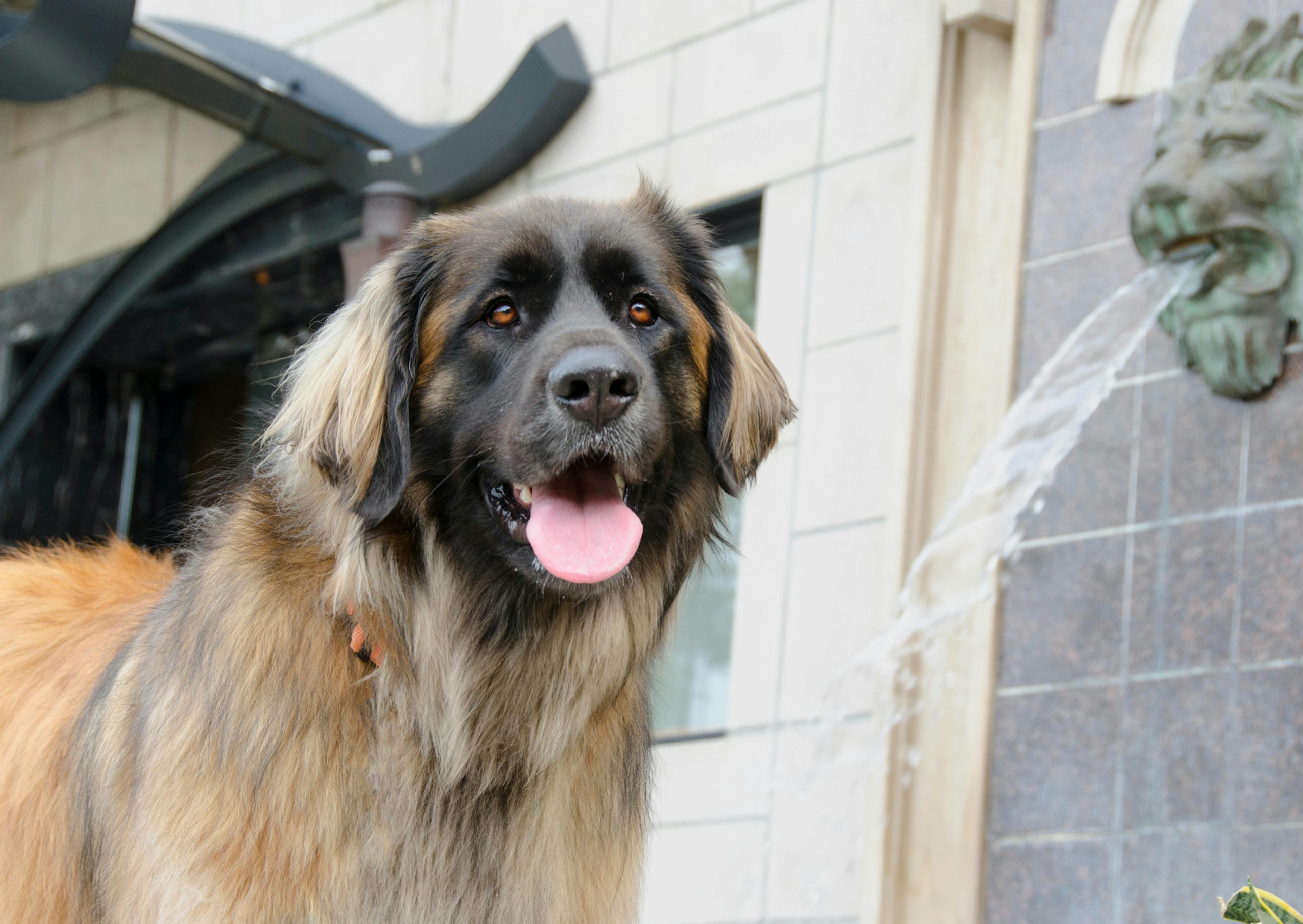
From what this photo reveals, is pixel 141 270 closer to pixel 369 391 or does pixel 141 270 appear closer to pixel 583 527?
pixel 369 391

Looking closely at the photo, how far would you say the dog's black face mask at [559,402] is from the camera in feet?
12.3

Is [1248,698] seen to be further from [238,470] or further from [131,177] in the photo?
[131,177]

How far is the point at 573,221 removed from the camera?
407 cm

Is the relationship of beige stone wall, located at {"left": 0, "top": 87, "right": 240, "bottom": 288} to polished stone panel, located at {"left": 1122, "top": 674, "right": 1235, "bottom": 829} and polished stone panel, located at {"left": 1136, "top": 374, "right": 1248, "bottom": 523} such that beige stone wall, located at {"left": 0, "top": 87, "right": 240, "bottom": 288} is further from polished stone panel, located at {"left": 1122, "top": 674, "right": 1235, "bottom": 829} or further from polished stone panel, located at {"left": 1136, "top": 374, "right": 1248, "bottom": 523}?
polished stone panel, located at {"left": 1122, "top": 674, "right": 1235, "bottom": 829}

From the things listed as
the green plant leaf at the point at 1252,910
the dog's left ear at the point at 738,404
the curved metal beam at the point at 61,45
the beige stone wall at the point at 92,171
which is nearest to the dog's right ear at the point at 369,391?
the dog's left ear at the point at 738,404

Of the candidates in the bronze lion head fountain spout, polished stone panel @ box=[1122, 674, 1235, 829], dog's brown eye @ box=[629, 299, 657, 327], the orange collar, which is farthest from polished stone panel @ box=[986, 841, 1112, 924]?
the orange collar

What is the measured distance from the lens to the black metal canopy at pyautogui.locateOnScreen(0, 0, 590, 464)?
7.78m

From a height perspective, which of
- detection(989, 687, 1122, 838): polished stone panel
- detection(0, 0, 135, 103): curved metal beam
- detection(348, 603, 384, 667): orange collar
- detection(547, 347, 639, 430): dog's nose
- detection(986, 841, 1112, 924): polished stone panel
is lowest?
detection(986, 841, 1112, 924): polished stone panel

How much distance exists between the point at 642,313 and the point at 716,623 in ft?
13.3

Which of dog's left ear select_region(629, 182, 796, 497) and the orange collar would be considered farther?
dog's left ear select_region(629, 182, 796, 497)

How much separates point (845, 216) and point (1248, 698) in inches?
111

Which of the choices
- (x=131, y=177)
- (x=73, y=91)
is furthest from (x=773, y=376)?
(x=131, y=177)

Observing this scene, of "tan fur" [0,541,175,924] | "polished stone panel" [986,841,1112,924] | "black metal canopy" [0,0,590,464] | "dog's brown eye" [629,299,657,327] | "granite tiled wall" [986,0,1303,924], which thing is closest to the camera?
"dog's brown eye" [629,299,657,327]

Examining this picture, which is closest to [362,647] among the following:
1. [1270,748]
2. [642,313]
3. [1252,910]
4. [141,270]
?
[642,313]
